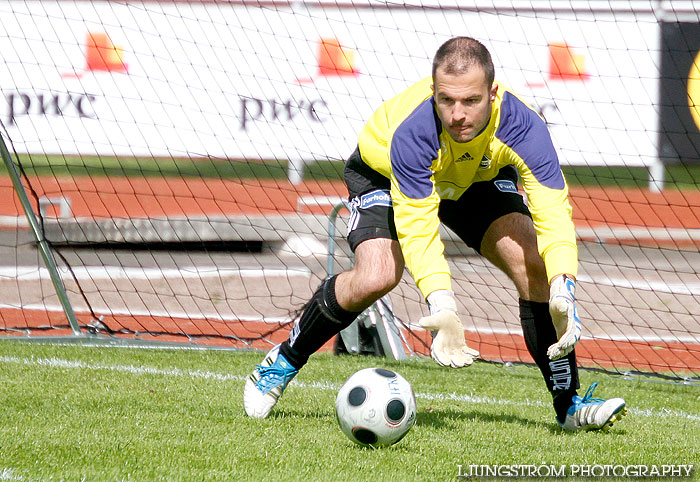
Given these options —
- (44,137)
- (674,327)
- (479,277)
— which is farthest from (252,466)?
(44,137)

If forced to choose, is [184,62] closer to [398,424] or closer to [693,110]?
[693,110]

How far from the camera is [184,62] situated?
11.4m

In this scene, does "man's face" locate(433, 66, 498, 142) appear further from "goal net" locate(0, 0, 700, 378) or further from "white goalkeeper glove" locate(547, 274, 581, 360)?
"goal net" locate(0, 0, 700, 378)

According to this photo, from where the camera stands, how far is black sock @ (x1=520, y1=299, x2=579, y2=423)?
4.16 meters

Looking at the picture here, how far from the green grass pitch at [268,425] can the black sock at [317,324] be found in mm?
297

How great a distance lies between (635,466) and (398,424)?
88 cm

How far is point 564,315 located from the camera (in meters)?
3.46

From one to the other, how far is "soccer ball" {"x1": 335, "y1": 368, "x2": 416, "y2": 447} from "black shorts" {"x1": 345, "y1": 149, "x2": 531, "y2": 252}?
2.34 feet

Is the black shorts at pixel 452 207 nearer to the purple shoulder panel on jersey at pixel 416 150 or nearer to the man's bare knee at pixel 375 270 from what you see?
the man's bare knee at pixel 375 270

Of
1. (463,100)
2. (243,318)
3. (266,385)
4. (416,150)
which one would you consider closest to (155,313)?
(243,318)

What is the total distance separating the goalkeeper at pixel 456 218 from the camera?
3.52 metres

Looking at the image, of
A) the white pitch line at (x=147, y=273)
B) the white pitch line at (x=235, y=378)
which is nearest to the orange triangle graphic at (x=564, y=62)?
the white pitch line at (x=147, y=273)

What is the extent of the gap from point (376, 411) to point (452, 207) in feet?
3.66

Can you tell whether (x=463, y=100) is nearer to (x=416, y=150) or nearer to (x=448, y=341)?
(x=416, y=150)
